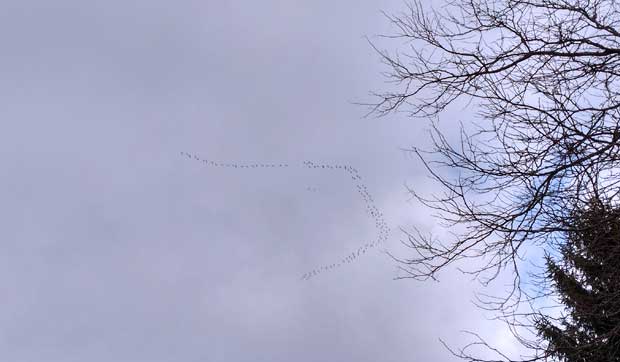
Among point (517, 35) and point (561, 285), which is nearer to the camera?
point (517, 35)

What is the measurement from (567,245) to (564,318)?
70 centimetres

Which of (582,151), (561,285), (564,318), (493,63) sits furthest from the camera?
(561,285)

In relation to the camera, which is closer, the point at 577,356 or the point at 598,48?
the point at 598,48

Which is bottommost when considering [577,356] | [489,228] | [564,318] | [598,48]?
[577,356]

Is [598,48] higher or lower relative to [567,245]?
higher

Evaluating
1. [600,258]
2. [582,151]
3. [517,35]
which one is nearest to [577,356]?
[600,258]

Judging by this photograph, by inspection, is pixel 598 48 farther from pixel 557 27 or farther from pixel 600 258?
pixel 600 258

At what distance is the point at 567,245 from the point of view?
184 inches

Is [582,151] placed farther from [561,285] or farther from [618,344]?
[561,285]

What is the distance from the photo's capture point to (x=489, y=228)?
445 centimetres

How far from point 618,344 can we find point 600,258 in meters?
0.83

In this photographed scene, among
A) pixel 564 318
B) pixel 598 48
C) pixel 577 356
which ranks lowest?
pixel 577 356

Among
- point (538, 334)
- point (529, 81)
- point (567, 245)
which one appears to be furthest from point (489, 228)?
point (538, 334)

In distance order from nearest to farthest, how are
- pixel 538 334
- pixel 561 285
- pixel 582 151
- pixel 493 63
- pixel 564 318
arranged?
pixel 582 151 < pixel 493 63 < pixel 564 318 < pixel 538 334 < pixel 561 285
